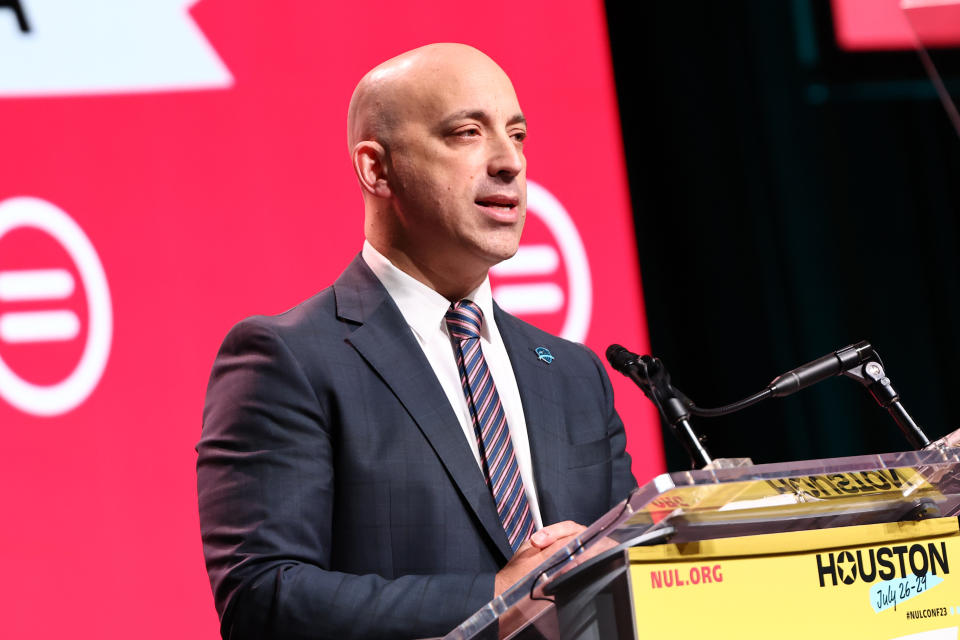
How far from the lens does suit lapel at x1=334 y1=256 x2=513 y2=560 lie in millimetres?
2037

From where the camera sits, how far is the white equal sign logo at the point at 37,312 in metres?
2.92

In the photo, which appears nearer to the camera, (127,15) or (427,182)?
(427,182)

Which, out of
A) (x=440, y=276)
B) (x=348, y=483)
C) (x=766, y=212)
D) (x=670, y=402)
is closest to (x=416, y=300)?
(x=440, y=276)

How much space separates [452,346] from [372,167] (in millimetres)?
439

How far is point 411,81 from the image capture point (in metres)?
2.36

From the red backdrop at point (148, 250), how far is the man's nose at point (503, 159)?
3.46 ft

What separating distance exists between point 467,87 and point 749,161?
7.17 feet

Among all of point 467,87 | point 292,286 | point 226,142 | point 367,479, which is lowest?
point 367,479

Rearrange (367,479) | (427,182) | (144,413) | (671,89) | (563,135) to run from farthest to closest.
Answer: (671,89)
(563,135)
(144,413)
(427,182)
(367,479)

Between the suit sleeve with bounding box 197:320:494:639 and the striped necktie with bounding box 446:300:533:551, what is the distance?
289mm

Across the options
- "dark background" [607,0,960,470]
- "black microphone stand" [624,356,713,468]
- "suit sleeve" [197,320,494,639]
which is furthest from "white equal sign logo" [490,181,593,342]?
"black microphone stand" [624,356,713,468]

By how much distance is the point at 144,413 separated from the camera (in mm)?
2988

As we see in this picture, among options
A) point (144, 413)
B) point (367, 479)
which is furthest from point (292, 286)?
point (367, 479)

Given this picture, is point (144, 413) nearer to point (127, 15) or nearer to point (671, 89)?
point (127, 15)
